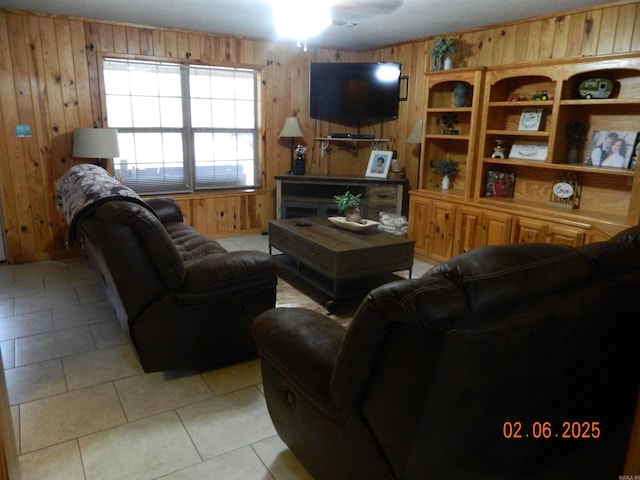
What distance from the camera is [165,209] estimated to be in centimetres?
415

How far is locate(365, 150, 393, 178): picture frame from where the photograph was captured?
5590 mm

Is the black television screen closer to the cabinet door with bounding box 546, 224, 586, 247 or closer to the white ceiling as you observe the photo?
the white ceiling

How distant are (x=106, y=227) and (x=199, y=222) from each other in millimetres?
3320

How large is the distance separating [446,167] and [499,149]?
63 centimetres

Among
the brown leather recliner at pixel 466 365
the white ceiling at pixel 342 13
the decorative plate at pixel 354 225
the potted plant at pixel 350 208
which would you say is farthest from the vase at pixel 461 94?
the brown leather recliner at pixel 466 365

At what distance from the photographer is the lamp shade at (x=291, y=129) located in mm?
5570

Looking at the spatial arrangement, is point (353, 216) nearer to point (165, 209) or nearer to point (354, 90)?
point (165, 209)

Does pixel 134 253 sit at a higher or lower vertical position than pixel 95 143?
lower

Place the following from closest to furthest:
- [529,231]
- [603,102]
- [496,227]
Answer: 1. [603,102]
2. [529,231]
3. [496,227]

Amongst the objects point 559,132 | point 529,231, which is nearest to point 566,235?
point 529,231

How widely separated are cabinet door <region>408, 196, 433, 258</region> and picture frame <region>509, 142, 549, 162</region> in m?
0.93

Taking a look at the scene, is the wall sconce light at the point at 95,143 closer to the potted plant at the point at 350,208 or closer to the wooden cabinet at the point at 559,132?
the potted plant at the point at 350,208

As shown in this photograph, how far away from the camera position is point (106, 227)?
213 centimetres

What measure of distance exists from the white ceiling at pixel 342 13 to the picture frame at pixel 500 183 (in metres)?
1.43
